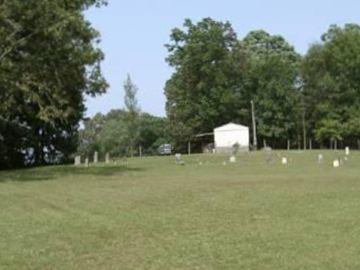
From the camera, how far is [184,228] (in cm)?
1486

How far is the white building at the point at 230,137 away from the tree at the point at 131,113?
16842mm

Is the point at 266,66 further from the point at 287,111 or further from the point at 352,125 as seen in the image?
the point at 352,125

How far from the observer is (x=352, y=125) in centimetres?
9212

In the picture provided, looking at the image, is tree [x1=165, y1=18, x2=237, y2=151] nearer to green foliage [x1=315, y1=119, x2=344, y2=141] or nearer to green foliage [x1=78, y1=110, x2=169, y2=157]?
green foliage [x1=78, y1=110, x2=169, y2=157]

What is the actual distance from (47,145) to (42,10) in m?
31.5

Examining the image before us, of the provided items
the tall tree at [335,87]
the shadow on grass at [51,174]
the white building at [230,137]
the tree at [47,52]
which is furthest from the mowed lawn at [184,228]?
the tall tree at [335,87]

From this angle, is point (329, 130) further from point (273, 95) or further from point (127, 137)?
point (127, 137)

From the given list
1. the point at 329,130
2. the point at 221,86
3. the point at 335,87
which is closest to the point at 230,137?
the point at 221,86

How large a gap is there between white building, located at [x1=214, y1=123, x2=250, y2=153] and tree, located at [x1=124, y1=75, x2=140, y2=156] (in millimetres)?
16842

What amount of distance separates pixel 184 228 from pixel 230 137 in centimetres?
7512

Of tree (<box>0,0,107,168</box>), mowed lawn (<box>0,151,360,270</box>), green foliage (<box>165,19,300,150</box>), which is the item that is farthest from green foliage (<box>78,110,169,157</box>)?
mowed lawn (<box>0,151,360,270</box>)

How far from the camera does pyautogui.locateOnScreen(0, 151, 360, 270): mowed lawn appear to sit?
11.3 meters

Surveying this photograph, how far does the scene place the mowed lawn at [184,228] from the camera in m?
11.3

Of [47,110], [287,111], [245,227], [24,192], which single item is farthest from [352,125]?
[245,227]
